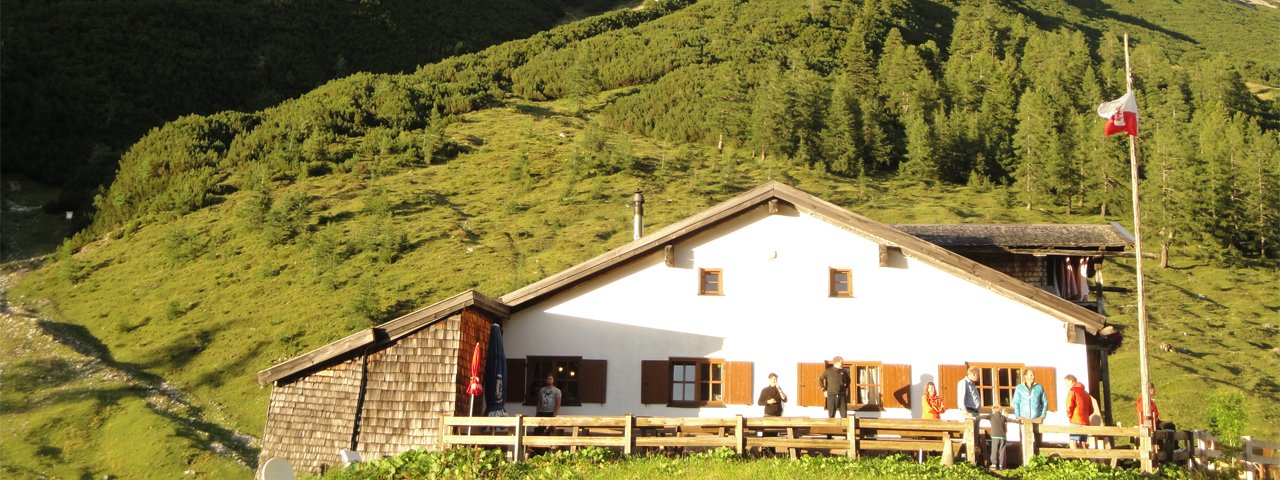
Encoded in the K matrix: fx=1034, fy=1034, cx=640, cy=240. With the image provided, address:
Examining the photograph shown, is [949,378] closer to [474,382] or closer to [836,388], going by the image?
[836,388]

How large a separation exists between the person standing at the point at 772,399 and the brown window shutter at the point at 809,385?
4.69 feet

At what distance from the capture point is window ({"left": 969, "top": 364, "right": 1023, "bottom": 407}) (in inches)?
803

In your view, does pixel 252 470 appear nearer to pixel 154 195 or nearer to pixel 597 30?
pixel 154 195

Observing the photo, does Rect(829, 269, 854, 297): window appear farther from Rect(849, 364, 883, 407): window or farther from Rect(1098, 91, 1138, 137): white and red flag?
Rect(1098, 91, 1138, 137): white and red flag

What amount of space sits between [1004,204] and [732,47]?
192ft

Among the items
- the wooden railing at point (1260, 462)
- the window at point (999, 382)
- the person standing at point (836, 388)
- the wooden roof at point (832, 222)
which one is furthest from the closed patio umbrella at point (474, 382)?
the wooden railing at point (1260, 462)

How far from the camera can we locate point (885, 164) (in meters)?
86.0

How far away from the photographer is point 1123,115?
20375mm

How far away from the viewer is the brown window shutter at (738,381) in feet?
68.0

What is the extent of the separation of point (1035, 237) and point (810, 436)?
31.5ft

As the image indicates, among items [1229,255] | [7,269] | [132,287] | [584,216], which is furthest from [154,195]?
[1229,255]

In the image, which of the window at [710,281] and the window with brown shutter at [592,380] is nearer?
the window with brown shutter at [592,380]

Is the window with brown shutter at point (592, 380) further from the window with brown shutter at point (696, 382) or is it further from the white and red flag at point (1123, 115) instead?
the white and red flag at point (1123, 115)

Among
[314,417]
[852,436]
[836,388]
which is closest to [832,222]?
[836,388]
